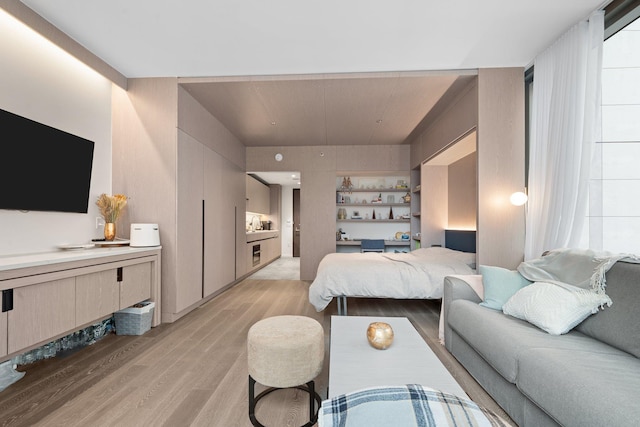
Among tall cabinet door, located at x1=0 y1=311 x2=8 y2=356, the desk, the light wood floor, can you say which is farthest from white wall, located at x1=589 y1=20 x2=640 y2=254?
tall cabinet door, located at x1=0 y1=311 x2=8 y2=356

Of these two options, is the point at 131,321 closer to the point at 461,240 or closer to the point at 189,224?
the point at 189,224

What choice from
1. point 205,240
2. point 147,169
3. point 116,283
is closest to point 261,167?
point 205,240

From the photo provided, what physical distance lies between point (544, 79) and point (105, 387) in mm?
4431

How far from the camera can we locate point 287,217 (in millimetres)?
10000

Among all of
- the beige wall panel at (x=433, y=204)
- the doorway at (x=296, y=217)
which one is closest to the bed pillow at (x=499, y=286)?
the beige wall panel at (x=433, y=204)

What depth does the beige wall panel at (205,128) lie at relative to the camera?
3.55 meters

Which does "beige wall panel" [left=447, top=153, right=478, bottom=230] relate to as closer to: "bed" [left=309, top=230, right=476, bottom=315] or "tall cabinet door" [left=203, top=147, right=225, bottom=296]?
"bed" [left=309, top=230, right=476, bottom=315]

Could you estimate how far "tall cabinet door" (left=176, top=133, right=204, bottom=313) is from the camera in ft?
11.2

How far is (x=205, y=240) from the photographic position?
4.07m

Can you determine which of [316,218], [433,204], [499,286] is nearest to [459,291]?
[499,286]

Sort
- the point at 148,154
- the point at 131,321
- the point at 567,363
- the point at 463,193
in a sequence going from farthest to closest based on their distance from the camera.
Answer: the point at 463,193, the point at 148,154, the point at 131,321, the point at 567,363

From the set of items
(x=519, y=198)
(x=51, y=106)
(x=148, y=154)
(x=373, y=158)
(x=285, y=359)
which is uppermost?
(x=373, y=158)

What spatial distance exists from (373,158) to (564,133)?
350 cm

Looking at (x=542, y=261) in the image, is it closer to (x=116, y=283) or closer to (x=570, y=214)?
(x=570, y=214)
